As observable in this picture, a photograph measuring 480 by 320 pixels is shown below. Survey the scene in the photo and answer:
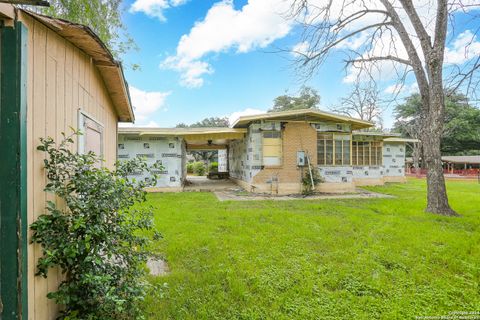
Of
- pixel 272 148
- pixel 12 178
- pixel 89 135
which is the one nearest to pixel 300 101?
pixel 272 148

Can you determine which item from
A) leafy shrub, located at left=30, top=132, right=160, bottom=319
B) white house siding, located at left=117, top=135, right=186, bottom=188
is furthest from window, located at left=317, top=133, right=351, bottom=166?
leafy shrub, located at left=30, top=132, right=160, bottom=319

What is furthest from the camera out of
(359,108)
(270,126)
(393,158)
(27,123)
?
(359,108)

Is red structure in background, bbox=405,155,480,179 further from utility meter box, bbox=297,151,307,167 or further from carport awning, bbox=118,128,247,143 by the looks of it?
carport awning, bbox=118,128,247,143

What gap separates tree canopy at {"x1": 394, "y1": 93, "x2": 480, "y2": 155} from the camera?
29.5 m

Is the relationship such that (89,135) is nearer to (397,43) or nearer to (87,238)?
(87,238)

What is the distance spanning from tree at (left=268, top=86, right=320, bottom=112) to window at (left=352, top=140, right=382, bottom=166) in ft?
59.4

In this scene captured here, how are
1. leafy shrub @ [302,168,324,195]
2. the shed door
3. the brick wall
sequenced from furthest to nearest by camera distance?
the brick wall
leafy shrub @ [302,168,324,195]
the shed door

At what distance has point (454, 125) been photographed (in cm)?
2917

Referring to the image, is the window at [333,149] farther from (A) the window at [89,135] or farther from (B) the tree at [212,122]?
(B) the tree at [212,122]

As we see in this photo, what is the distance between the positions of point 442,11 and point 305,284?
26.0 ft

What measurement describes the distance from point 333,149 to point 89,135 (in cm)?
1064

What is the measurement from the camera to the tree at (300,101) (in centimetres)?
3288

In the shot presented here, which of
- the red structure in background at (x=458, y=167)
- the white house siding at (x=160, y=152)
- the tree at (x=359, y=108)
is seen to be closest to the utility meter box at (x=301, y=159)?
the white house siding at (x=160, y=152)

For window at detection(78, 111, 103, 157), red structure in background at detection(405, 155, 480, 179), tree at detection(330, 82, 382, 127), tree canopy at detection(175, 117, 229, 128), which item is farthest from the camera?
tree canopy at detection(175, 117, 229, 128)
